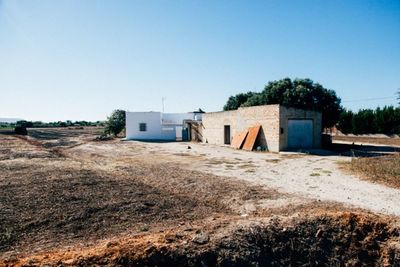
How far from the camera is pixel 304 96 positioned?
83.4ft

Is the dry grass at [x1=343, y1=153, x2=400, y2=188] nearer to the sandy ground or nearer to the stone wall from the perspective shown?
the sandy ground

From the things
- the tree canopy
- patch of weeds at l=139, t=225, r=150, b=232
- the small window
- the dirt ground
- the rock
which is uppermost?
the tree canopy

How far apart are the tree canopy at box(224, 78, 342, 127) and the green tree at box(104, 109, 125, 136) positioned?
21.0 meters

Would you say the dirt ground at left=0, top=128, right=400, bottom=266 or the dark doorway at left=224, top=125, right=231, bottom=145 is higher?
the dark doorway at left=224, top=125, right=231, bottom=145

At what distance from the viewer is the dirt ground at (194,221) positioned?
4660mm

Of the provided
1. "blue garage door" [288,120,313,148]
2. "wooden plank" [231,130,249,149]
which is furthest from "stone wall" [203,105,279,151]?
"blue garage door" [288,120,313,148]

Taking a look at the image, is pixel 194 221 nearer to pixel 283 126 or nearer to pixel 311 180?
pixel 311 180

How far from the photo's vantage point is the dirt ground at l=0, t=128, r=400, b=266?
4660 mm

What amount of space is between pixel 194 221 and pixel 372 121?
39.6 metres

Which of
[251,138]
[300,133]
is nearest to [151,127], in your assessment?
[251,138]

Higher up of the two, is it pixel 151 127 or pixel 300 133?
pixel 151 127

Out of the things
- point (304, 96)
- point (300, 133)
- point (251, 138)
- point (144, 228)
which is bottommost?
point (144, 228)

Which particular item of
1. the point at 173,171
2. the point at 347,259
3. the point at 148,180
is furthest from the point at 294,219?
the point at 173,171

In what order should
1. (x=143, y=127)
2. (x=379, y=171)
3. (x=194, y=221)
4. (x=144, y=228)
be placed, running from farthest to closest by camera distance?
(x=143, y=127) → (x=379, y=171) → (x=194, y=221) → (x=144, y=228)
